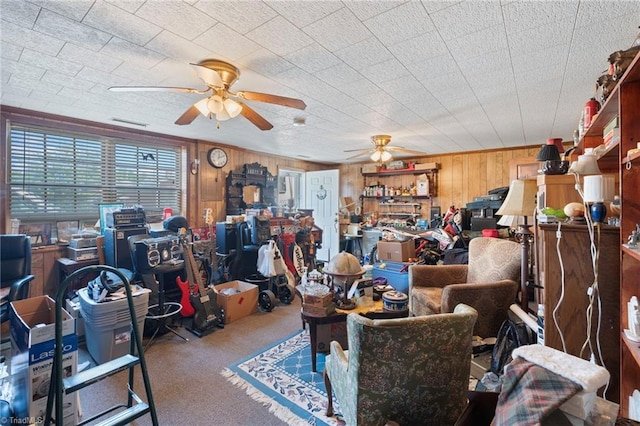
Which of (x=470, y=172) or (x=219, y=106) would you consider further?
(x=470, y=172)

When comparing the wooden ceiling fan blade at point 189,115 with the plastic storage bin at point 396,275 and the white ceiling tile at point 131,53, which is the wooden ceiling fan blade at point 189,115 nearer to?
the white ceiling tile at point 131,53

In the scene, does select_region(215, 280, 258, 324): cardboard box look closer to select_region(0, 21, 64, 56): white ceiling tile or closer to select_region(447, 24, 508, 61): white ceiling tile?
select_region(0, 21, 64, 56): white ceiling tile

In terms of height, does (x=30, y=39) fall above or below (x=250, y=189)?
above

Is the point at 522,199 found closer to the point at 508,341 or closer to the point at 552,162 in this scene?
the point at 552,162

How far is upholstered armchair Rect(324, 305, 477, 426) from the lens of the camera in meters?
1.27

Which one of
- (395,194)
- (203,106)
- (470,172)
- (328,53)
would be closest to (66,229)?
(203,106)

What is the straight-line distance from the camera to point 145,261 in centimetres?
286

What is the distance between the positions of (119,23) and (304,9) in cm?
101

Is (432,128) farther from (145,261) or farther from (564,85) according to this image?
(145,261)

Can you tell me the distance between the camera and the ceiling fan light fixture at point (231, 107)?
2.26 metres

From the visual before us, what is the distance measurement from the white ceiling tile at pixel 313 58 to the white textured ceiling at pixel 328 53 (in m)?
0.01

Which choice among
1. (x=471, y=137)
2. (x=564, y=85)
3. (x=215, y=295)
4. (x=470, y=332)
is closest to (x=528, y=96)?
(x=564, y=85)

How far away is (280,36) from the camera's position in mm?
1755

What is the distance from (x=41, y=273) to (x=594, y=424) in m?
4.32
